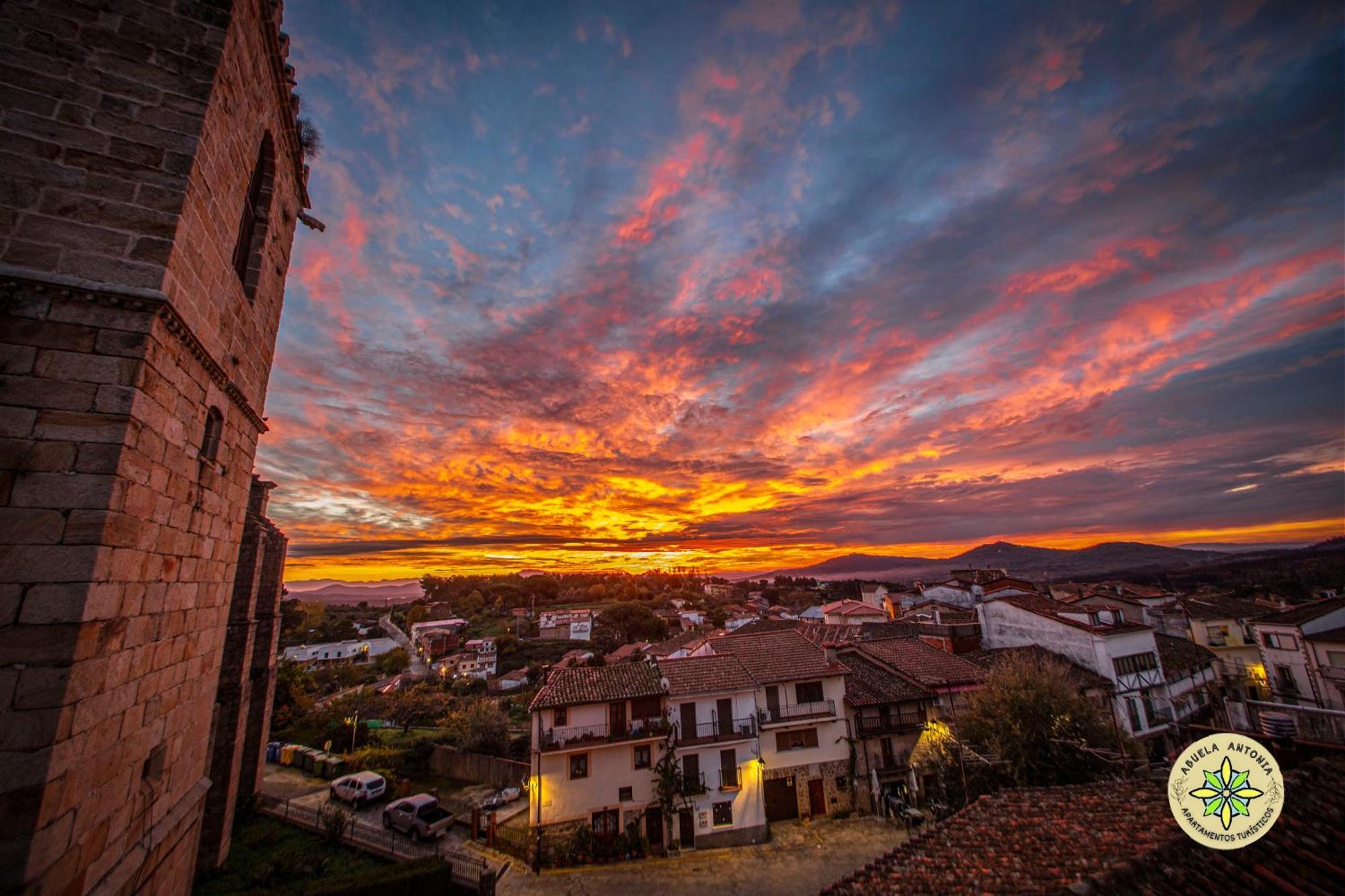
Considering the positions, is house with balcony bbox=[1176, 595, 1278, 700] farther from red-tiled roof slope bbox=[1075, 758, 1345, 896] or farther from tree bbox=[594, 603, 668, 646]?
tree bbox=[594, 603, 668, 646]

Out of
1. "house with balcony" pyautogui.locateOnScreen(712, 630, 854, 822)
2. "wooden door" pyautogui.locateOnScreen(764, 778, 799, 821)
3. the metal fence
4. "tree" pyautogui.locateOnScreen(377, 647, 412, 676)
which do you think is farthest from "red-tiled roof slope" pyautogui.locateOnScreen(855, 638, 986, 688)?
"tree" pyautogui.locateOnScreen(377, 647, 412, 676)

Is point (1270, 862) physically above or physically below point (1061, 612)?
below

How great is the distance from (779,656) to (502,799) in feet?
49.1

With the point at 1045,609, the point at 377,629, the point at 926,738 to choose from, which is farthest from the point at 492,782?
the point at 377,629

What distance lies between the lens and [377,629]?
10206 cm

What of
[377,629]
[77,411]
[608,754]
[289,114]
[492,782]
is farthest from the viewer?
[377,629]

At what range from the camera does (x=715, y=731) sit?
72.5 feet

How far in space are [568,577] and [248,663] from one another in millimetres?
148922

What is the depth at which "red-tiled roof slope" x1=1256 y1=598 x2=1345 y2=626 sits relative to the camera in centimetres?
2941

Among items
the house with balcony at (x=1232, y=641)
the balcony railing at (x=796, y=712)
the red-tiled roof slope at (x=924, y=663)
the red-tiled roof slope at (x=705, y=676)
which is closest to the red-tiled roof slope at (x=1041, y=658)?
the red-tiled roof slope at (x=924, y=663)

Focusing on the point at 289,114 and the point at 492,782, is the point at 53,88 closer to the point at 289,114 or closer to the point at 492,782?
the point at 289,114

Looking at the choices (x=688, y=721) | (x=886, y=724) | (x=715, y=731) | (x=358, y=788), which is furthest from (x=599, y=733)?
(x=886, y=724)

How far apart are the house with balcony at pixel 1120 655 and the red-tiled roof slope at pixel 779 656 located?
15.7 metres

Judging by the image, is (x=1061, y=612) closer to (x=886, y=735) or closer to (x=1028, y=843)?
(x=886, y=735)
